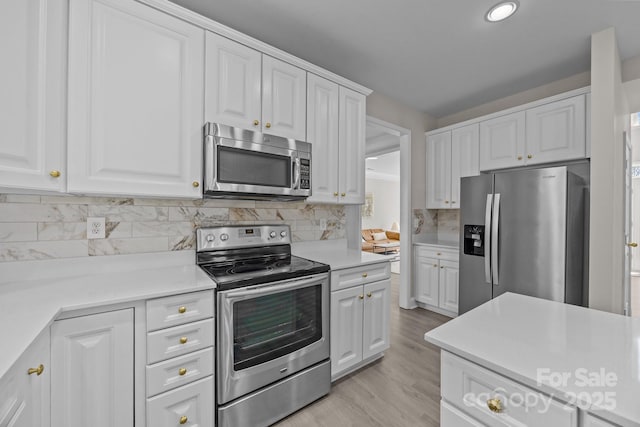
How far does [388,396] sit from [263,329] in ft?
3.44

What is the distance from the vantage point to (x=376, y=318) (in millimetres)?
2217

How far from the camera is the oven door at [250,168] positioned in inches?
64.7

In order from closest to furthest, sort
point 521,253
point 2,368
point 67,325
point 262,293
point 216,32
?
point 2,368, point 67,325, point 262,293, point 216,32, point 521,253

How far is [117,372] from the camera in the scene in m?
1.18

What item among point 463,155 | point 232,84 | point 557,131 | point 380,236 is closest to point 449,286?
point 463,155

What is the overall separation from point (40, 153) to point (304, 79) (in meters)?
1.63

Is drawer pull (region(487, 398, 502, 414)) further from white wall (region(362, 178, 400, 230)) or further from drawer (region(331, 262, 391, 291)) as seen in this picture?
white wall (region(362, 178, 400, 230))

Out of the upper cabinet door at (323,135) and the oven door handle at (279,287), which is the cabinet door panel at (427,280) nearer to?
the upper cabinet door at (323,135)

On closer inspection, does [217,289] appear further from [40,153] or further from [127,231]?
[40,153]

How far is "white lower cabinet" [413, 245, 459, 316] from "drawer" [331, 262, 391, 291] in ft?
4.32

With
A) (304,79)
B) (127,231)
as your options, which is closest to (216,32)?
(304,79)

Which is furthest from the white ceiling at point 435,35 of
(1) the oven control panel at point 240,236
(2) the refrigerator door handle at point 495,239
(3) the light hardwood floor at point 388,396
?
(3) the light hardwood floor at point 388,396

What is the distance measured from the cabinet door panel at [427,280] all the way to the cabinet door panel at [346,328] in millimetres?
1671

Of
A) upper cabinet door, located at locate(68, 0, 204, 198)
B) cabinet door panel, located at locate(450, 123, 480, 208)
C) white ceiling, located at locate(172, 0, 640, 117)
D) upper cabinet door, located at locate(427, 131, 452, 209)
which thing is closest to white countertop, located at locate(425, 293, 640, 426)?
upper cabinet door, located at locate(68, 0, 204, 198)
